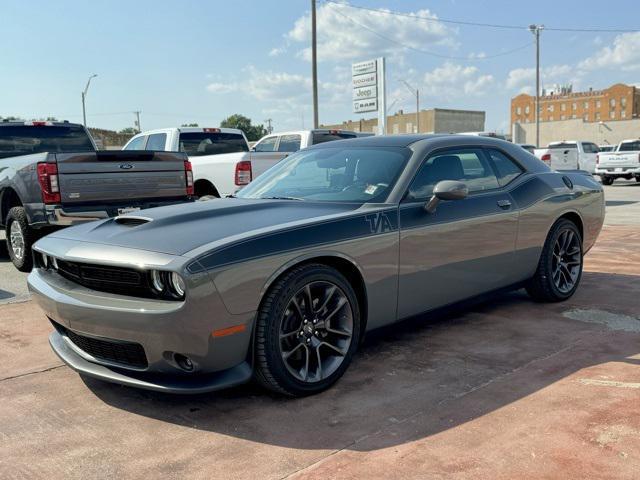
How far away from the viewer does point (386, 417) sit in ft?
10.7

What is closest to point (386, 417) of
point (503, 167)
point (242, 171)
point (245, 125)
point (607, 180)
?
point (503, 167)

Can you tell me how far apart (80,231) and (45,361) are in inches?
42.4

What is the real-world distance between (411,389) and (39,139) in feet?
25.9

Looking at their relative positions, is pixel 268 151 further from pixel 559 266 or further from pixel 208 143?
pixel 559 266

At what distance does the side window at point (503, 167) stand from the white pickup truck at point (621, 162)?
69.9 feet

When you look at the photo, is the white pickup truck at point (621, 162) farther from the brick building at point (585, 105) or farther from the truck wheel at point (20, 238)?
the brick building at point (585, 105)

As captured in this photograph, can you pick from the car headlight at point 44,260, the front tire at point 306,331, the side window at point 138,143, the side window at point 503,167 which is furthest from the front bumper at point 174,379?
the side window at point 138,143

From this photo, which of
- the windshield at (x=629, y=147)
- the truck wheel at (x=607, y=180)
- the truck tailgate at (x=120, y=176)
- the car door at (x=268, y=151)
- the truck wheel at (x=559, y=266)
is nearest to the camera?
the truck wheel at (x=559, y=266)

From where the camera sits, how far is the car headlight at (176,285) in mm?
3062

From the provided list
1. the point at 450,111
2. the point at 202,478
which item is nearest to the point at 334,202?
the point at 202,478

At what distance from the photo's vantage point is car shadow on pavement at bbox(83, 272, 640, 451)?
315cm

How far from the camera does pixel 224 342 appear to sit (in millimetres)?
3123

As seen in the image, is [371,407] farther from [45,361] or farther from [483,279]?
[45,361]

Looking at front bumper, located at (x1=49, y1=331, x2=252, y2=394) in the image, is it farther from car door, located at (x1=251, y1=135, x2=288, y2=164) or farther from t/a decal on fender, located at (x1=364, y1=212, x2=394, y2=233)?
car door, located at (x1=251, y1=135, x2=288, y2=164)
